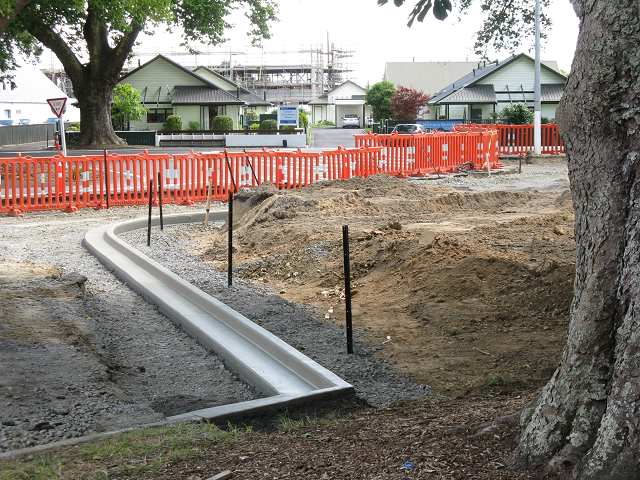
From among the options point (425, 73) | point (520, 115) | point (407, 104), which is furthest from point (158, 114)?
point (425, 73)

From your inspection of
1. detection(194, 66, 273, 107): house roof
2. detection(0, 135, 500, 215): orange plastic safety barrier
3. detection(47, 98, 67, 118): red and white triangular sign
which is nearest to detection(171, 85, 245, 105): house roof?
detection(194, 66, 273, 107): house roof

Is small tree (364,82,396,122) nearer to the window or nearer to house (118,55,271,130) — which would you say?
house (118,55,271,130)

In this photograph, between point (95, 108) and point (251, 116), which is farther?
point (251, 116)

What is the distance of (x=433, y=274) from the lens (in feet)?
26.6

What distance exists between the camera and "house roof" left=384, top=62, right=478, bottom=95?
96875mm

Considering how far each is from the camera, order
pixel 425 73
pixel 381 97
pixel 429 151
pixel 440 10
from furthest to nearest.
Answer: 1. pixel 425 73
2. pixel 381 97
3. pixel 429 151
4. pixel 440 10

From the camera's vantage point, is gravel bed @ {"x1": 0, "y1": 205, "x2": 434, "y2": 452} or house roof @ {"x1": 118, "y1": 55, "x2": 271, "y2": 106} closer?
gravel bed @ {"x1": 0, "y1": 205, "x2": 434, "y2": 452}

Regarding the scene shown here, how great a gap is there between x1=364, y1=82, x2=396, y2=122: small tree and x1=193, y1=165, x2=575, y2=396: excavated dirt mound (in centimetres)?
6967

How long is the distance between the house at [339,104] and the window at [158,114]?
4719cm

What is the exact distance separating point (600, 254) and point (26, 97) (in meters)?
76.7

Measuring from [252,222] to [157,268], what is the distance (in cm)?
370

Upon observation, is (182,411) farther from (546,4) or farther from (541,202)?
(546,4)

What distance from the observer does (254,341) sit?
666cm

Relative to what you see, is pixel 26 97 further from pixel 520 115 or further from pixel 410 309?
pixel 410 309
